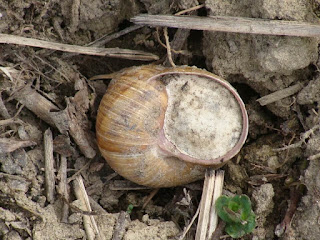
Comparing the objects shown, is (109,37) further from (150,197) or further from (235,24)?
(150,197)

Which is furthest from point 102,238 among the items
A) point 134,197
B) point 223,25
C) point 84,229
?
point 223,25

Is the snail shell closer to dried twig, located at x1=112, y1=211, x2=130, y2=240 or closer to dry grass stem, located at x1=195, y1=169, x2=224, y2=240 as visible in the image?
dry grass stem, located at x1=195, y1=169, x2=224, y2=240

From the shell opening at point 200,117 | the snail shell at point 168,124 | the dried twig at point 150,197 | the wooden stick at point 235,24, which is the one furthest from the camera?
the dried twig at point 150,197

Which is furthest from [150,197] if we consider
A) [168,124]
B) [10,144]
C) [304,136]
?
[304,136]

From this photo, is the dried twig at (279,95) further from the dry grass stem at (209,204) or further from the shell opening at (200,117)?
the dry grass stem at (209,204)

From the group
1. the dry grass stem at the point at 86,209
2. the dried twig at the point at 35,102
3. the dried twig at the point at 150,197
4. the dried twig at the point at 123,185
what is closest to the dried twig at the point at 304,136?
the dried twig at the point at 150,197
